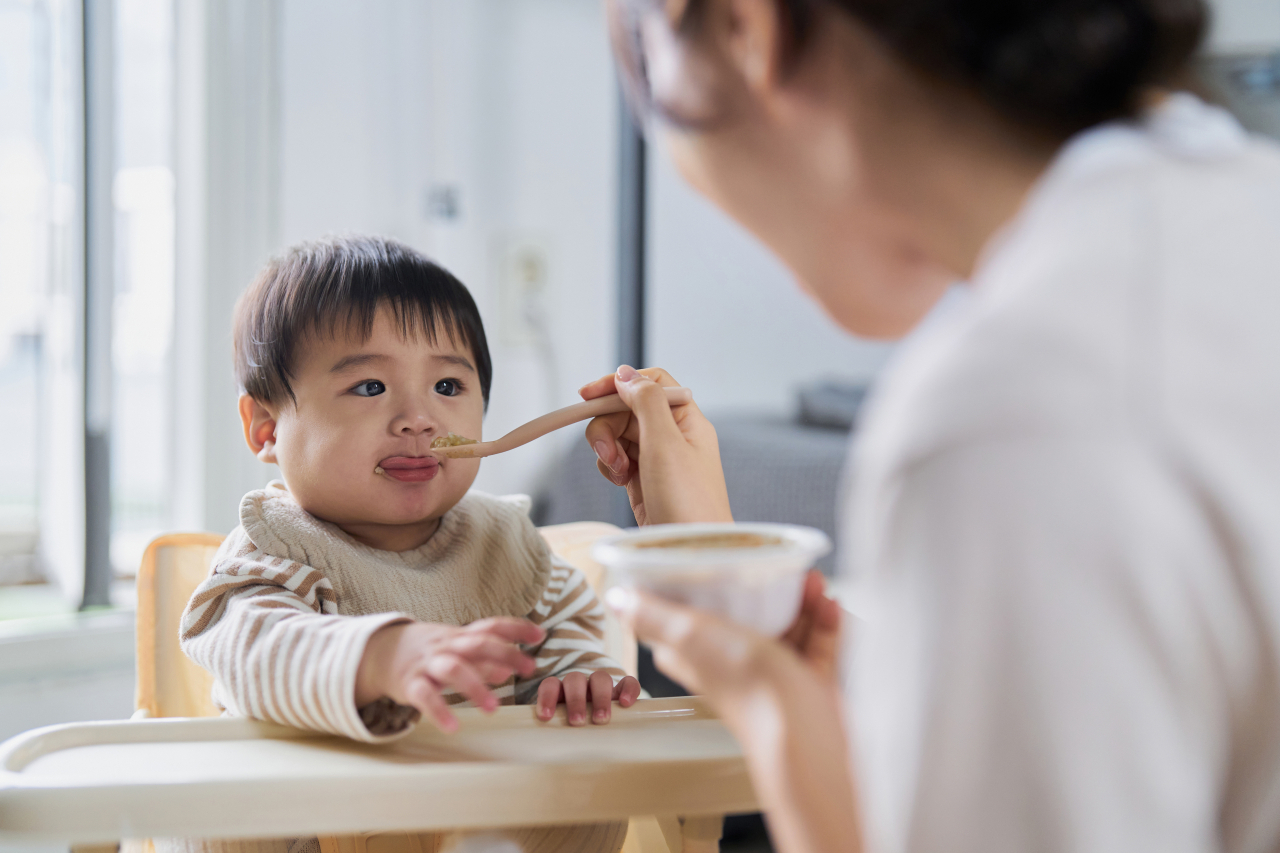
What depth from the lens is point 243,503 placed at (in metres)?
0.94

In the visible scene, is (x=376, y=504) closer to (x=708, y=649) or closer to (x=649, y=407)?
(x=649, y=407)

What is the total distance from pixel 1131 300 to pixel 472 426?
2.54 ft

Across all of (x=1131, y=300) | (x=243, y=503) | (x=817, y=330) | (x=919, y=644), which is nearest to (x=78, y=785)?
(x=243, y=503)

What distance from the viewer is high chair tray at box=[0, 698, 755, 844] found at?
0.59m

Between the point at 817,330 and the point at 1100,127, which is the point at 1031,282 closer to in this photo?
the point at 1100,127


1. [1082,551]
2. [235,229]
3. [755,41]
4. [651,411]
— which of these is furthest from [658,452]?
[235,229]

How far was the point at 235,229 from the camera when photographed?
1922mm

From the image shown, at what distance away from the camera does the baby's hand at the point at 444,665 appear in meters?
0.65

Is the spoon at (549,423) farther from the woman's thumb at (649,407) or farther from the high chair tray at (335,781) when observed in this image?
the high chair tray at (335,781)

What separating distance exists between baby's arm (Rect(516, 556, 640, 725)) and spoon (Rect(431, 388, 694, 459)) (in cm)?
21

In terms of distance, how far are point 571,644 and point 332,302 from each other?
0.44m

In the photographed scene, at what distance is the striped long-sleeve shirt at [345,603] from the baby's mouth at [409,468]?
0.08m

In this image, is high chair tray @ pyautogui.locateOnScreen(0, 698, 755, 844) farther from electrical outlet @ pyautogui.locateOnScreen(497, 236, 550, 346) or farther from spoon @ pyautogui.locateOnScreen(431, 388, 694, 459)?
electrical outlet @ pyautogui.locateOnScreen(497, 236, 550, 346)

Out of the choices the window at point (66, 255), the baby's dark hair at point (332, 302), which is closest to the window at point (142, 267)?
the window at point (66, 255)
